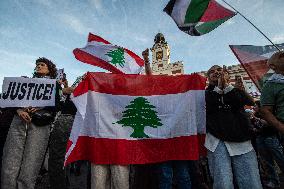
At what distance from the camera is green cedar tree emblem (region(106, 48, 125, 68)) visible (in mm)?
5142

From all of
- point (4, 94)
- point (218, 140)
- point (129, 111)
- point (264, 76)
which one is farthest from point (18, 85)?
point (264, 76)

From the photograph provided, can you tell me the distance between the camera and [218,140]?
3176 mm

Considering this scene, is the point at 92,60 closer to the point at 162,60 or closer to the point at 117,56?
the point at 117,56

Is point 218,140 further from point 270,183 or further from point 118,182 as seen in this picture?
point 270,183

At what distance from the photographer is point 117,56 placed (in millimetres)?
5258

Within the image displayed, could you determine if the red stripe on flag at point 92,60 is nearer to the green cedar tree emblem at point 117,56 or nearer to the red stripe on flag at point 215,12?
the green cedar tree emblem at point 117,56

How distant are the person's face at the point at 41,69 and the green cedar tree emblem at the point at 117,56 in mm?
1471

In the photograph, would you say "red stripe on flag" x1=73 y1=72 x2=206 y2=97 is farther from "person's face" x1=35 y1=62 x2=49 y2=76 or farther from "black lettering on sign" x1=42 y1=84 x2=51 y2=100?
"person's face" x1=35 y1=62 x2=49 y2=76

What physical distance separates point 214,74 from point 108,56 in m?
2.20

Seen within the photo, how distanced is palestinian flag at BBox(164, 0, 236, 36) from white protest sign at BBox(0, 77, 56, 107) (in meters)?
2.30

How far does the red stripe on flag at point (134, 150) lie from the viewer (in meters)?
3.36

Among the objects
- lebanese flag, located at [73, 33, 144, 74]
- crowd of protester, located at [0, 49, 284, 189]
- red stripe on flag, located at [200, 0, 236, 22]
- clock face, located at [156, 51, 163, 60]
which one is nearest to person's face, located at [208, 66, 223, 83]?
crowd of protester, located at [0, 49, 284, 189]

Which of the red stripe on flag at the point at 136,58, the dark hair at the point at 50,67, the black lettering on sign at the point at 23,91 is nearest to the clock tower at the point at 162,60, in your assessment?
Result: the red stripe on flag at the point at 136,58

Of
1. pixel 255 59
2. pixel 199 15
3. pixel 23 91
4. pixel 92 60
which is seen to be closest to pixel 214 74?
pixel 255 59
